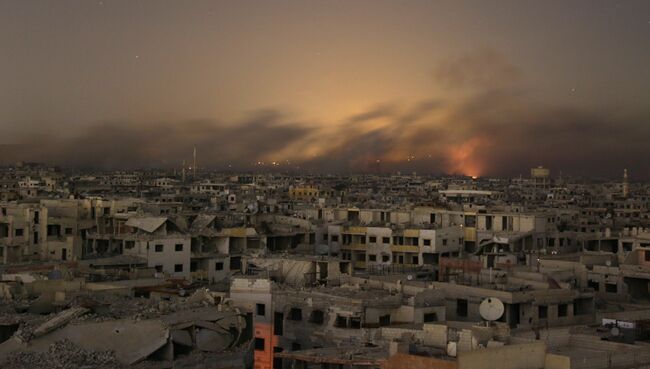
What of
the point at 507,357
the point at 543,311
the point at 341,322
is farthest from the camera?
the point at 543,311

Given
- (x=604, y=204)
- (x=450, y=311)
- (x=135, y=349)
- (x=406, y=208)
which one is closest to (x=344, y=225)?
(x=406, y=208)

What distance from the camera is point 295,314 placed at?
27.2m

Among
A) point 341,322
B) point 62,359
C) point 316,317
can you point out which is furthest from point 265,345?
point 62,359

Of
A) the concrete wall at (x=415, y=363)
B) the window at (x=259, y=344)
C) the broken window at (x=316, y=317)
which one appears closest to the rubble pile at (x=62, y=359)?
the concrete wall at (x=415, y=363)

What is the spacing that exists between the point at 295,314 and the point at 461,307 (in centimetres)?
530

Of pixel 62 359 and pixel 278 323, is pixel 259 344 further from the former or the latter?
pixel 62 359

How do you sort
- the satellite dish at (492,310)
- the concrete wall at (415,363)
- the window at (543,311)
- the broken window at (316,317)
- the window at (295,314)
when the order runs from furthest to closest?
the window at (543,311), the window at (295,314), the broken window at (316,317), the satellite dish at (492,310), the concrete wall at (415,363)

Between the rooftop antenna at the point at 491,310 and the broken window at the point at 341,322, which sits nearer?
the rooftop antenna at the point at 491,310

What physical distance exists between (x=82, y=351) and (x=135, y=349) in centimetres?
112

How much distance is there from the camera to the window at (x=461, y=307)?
2905 centimetres

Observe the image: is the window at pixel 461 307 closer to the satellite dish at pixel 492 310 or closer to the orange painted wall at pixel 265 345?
the satellite dish at pixel 492 310

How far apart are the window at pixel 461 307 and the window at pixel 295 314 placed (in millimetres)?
5073

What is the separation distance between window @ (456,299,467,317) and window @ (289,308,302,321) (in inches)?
200

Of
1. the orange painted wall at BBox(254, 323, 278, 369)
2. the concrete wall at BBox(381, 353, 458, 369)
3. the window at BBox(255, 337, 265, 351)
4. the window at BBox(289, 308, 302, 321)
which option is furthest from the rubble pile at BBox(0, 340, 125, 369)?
the window at BBox(289, 308, 302, 321)
